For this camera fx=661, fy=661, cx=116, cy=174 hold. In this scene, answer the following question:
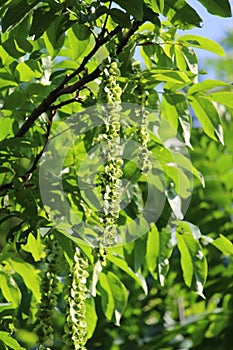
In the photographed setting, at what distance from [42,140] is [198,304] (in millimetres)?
1823

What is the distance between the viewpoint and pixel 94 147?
5.26ft

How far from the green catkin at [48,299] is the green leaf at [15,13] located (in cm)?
48

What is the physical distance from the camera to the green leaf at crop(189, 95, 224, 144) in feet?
5.18

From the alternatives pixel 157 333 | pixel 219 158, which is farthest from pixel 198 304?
pixel 219 158

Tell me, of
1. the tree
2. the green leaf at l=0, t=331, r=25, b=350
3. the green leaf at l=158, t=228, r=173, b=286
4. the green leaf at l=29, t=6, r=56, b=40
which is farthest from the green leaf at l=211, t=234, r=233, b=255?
the green leaf at l=29, t=6, r=56, b=40

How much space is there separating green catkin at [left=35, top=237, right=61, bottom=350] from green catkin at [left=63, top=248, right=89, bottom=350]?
3.4 inches

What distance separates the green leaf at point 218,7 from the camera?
1.22 m

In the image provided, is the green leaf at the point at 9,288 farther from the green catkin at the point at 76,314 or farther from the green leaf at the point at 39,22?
the green leaf at the point at 39,22

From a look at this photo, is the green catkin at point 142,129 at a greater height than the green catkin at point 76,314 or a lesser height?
greater

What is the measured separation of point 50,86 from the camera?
1.66 m

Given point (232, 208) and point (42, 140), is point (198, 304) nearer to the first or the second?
point (232, 208)

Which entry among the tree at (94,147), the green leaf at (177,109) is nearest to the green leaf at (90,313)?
the tree at (94,147)

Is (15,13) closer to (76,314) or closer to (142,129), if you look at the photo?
(142,129)

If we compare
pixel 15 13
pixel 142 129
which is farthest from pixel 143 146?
pixel 15 13
